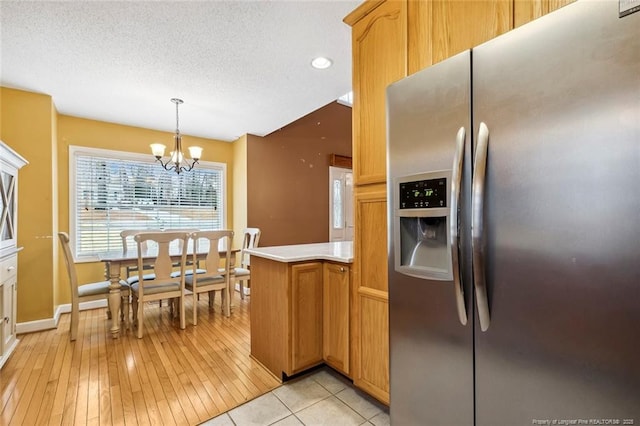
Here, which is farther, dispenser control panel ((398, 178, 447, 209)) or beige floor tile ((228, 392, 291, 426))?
beige floor tile ((228, 392, 291, 426))

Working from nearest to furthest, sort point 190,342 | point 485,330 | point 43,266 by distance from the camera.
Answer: point 485,330
point 190,342
point 43,266

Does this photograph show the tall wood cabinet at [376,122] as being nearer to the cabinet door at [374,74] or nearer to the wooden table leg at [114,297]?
the cabinet door at [374,74]

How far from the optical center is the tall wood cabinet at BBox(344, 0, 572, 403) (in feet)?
4.59

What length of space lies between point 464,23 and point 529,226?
929 millimetres

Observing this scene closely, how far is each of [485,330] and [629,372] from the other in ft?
1.11

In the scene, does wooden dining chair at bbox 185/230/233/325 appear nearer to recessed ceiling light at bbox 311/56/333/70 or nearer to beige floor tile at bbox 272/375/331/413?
beige floor tile at bbox 272/375/331/413

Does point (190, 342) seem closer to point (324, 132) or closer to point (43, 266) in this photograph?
point (43, 266)

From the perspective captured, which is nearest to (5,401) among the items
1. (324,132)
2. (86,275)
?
(86,275)

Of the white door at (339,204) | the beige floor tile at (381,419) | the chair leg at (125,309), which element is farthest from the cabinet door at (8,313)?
the white door at (339,204)

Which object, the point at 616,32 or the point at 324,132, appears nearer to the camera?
the point at 616,32

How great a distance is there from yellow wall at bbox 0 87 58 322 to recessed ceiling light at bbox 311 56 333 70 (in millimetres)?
2946

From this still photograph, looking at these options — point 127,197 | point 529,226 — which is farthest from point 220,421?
point 127,197

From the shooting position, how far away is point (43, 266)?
10.3 ft

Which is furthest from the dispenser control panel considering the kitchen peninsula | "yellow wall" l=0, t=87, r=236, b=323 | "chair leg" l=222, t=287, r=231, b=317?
"yellow wall" l=0, t=87, r=236, b=323
